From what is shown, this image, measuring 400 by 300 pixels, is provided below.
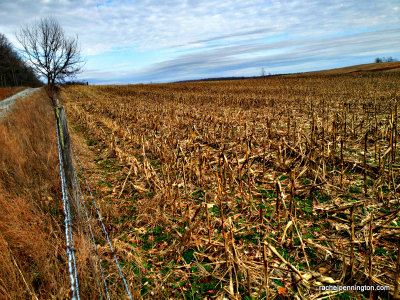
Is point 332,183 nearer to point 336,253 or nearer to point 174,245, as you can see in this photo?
point 336,253

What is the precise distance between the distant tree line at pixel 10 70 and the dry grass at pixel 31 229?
5554 centimetres

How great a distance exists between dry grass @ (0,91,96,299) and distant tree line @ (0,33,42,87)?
182ft

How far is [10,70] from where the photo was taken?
58375mm

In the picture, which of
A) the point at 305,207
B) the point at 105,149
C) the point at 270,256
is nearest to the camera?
the point at 270,256

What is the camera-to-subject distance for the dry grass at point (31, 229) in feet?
7.93

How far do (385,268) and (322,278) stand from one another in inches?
32.5

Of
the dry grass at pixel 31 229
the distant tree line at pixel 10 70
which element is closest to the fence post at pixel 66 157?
the dry grass at pixel 31 229

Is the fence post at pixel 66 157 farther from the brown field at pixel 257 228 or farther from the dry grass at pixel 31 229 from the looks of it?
the brown field at pixel 257 228

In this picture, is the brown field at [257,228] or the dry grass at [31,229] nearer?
Answer: the dry grass at [31,229]

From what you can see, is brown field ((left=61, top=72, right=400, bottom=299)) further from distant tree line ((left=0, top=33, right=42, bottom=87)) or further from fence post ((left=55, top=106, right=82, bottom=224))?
distant tree line ((left=0, top=33, right=42, bottom=87))

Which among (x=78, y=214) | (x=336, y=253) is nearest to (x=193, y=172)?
(x=78, y=214)

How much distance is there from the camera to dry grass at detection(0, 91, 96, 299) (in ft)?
7.93

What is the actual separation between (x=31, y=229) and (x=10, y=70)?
75.2 meters

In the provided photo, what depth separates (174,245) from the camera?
11.0 feet
